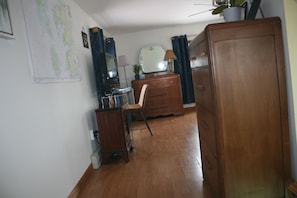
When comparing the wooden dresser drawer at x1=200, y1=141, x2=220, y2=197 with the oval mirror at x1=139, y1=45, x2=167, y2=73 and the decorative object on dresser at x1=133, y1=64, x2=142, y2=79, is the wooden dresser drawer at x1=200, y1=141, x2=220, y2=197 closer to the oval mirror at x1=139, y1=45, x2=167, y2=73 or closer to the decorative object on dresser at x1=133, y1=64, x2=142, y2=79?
the decorative object on dresser at x1=133, y1=64, x2=142, y2=79

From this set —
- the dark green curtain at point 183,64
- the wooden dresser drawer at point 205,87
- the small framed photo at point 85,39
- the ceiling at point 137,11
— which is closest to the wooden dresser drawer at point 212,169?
the wooden dresser drawer at point 205,87

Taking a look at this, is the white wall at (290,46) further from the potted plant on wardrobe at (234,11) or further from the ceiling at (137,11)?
the ceiling at (137,11)

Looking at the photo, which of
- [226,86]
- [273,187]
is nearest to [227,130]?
[226,86]

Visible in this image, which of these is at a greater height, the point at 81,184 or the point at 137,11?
the point at 137,11

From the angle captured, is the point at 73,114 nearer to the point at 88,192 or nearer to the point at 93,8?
the point at 88,192

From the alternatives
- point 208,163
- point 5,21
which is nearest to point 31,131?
point 5,21

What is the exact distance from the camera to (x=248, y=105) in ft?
4.41

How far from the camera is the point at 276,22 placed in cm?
130

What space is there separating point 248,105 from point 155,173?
4.15 feet

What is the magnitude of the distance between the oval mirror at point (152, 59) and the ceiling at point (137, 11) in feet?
2.45

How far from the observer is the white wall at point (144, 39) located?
5.29 m

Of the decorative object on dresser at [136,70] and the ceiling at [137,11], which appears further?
the decorative object on dresser at [136,70]

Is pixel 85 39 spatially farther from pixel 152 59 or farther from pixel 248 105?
pixel 152 59

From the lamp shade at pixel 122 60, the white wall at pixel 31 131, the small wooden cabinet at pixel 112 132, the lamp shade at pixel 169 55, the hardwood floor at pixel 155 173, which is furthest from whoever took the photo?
the lamp shade at pixel 169 55
